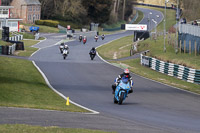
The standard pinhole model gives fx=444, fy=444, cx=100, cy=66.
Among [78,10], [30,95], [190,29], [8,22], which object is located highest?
[78,10]

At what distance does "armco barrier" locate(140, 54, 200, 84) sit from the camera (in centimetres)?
3154

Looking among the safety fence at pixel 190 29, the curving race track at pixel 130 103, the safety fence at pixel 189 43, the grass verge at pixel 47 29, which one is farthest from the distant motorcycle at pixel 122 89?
the grass verge at pixel 47 29

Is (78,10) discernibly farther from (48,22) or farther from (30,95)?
(30,95)

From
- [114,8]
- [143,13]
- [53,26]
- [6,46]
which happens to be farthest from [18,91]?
[143,13]

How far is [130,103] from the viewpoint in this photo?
64.4 ft

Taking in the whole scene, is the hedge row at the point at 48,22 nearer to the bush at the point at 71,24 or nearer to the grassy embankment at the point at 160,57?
the bush at the point at 71,24

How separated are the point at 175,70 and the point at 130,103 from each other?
1631 centimetres

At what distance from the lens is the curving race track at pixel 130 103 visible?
13.3m

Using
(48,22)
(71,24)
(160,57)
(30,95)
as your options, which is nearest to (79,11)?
(71,24)

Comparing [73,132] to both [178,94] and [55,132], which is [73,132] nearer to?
[55,132]

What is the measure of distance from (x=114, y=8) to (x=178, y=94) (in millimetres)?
109470

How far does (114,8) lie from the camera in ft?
433

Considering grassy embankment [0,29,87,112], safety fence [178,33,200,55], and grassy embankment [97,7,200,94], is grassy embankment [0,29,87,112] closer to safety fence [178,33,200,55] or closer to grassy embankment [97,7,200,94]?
grassy embankment [97,7,200,94]

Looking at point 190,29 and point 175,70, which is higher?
point 190,29
